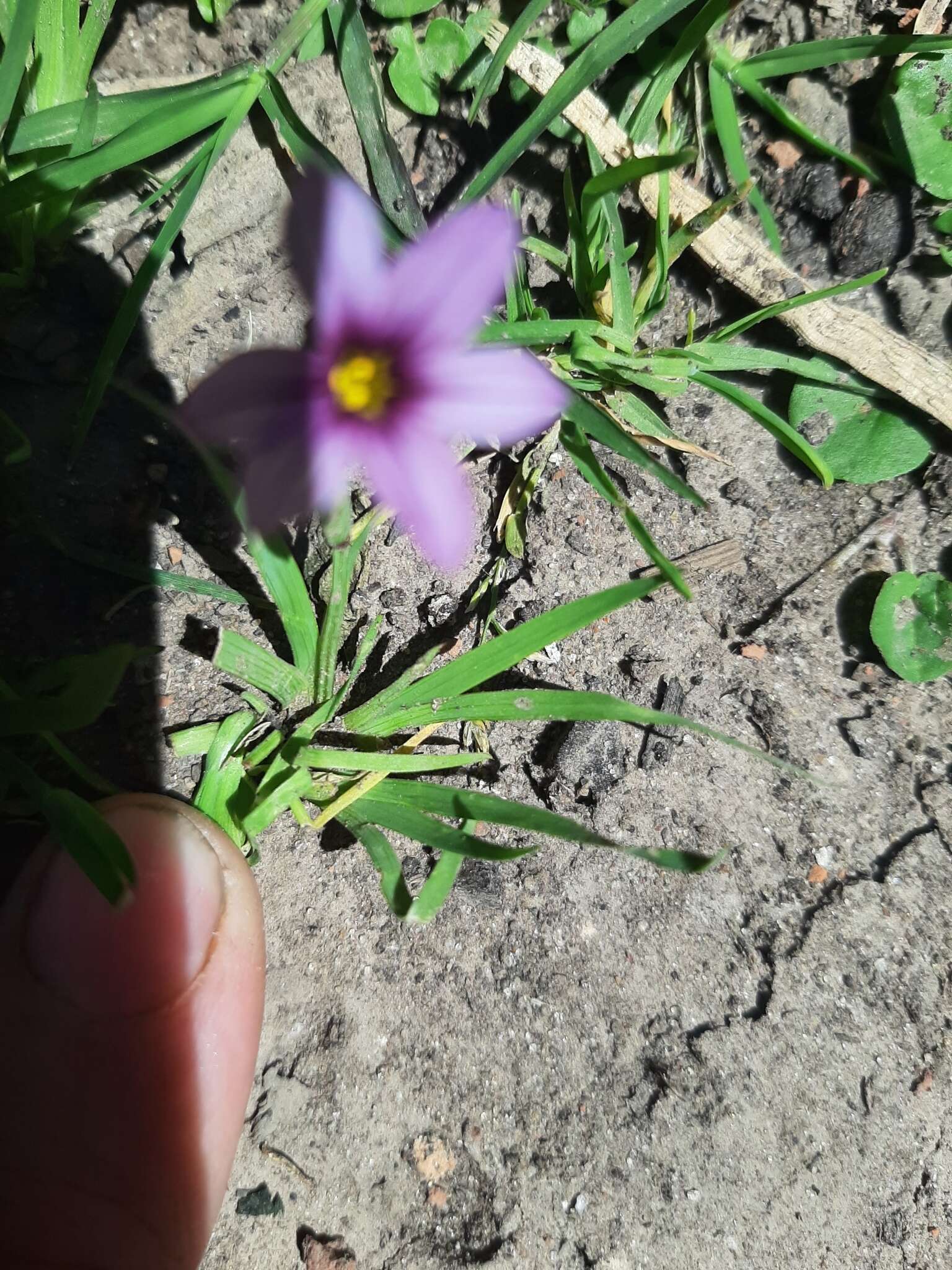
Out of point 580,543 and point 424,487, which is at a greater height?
point 424,487

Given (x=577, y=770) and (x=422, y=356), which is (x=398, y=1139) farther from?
(x=422, y=356)

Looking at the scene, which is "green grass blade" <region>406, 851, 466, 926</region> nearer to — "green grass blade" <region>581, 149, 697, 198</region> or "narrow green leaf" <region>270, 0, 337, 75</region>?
"green grass blade" <region>581, 149, 697, 198</region>

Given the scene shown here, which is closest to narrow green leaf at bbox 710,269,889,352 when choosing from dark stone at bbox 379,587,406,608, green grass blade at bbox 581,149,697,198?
green grass blade at bbox 581,149,697,198

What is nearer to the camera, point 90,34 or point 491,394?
point 491,394

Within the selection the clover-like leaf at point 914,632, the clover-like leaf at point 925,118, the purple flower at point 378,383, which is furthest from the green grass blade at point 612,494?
the clover-like leaf at point 925,118

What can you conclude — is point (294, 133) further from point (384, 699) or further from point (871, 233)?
point (871, 233)

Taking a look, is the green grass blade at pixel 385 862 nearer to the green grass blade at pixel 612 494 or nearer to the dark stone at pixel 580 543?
the green grass blade at pixel 612 494

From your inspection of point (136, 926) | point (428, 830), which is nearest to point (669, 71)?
point (428, 830)
